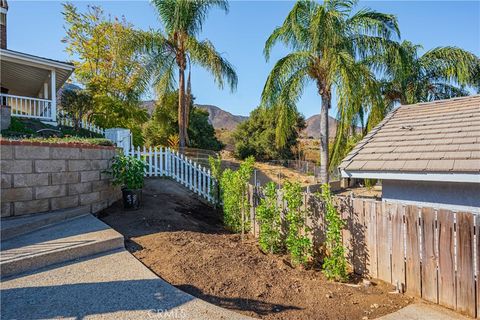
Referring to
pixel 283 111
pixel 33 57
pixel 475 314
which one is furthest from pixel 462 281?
pixel 33 57

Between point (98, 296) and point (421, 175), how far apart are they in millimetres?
4858

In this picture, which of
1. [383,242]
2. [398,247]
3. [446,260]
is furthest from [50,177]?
[446,260]

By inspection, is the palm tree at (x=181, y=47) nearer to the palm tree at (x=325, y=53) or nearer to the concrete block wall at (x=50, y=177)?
the palm tree at (x=325, y=53)

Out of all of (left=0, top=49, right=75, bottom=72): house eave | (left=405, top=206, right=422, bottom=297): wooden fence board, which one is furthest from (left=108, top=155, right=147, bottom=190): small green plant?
(left=0, top=49, right=75, bottom=72): house eave

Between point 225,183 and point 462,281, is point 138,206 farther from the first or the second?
point 462,281

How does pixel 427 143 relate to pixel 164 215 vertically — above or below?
above

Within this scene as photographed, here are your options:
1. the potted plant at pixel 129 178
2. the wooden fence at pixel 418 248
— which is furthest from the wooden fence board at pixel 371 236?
the potted plant at pixel 129 178

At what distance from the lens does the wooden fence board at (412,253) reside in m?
3.54

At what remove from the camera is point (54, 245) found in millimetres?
4059

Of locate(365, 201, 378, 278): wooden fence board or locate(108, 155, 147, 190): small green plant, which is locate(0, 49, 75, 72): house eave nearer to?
locate(108, 155, 147, 190): small green plant

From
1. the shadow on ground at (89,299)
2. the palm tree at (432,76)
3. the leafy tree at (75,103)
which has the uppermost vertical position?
the palm tree at (432,76)

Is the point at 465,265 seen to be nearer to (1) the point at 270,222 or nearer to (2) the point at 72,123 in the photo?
(1) the point at 270,222

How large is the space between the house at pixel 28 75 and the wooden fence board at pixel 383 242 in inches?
433

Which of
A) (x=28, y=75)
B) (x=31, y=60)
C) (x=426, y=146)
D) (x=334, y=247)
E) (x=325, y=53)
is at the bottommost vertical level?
(x=334, y=247)
